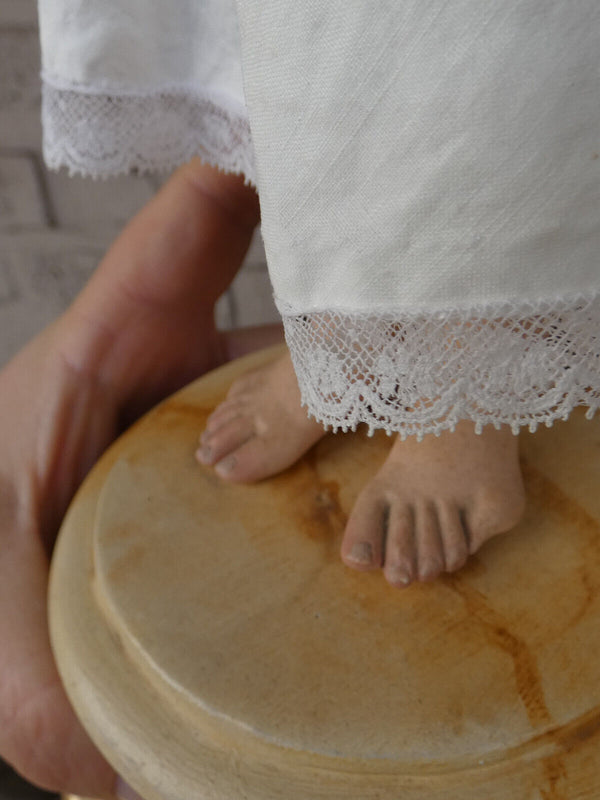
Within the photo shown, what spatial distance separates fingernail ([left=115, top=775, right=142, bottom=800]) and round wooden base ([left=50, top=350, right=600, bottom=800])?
0.13m

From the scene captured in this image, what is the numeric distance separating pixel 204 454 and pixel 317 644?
7.5 inches

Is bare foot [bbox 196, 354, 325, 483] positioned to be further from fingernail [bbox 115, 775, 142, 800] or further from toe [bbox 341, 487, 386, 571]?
fingernail [bbox 115, 775, 142, 800]

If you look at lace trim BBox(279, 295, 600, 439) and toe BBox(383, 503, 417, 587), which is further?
toe BBox(383, 503, 417, 587)

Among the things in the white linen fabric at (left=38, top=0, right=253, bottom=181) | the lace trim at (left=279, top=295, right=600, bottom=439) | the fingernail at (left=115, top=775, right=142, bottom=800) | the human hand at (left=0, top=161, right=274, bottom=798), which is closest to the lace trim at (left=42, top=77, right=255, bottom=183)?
the white linen fabric at (left=38, top=0, right=253, bottom=181)

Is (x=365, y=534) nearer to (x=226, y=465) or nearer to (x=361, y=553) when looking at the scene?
(x=361, y=553)

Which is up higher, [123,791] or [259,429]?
[259,429]

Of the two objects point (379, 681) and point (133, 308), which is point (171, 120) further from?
point (379, 681)

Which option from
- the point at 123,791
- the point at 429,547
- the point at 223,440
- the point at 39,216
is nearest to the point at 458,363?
the point at 429,547

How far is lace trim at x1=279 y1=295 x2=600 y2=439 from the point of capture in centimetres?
32

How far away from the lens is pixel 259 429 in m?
0.58

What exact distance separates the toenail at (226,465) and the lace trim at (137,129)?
21 cm

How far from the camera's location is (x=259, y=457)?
0.56 m

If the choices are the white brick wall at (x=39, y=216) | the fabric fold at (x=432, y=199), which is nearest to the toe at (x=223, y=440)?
the fabric fold at (x=432, y=199)

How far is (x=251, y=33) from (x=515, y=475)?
0.32 meters
